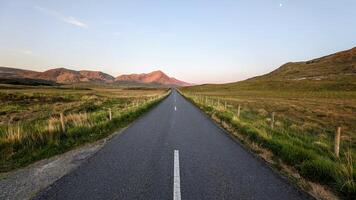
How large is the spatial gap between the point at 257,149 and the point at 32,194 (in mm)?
7019

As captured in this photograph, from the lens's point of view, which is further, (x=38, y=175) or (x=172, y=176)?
(x=38, y=175)

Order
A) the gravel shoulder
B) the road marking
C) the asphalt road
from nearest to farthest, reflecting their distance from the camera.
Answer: the road marking → the asphalt road → the gravel shoulder

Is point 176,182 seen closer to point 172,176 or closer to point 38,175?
point 172,176

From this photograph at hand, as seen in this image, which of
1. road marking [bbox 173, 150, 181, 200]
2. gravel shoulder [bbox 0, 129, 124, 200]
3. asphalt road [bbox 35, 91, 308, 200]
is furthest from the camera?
gravel shoulder [bbox 0, 129, 124, 200]

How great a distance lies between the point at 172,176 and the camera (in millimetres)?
5547

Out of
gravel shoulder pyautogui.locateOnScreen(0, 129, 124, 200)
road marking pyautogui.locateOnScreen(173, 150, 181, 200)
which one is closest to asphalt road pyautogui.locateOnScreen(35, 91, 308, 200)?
road marking pyautogui.locateOnScreen(173, 150, 181, 200)

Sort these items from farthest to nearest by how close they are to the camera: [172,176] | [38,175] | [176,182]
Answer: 1. [38,175]
2. [172,176]
3. [176,182]

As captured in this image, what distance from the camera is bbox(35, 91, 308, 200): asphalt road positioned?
4.65 meters

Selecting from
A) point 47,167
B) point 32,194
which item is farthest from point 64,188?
point 47,167

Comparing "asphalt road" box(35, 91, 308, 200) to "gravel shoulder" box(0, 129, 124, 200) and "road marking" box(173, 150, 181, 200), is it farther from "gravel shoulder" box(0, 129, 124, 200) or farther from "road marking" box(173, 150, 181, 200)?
"gravel shoulder" box(0, 129, 124, 200)

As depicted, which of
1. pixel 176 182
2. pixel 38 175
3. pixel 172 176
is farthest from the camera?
pixel 38 175

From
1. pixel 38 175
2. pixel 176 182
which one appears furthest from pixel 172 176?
pixel 38 175

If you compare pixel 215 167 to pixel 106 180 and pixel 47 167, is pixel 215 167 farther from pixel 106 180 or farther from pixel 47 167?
pixel 47 167

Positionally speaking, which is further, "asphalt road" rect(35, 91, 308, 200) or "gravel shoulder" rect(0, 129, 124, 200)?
"gravel shoulder" rect(0, 129, 124, 200)
